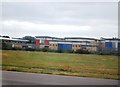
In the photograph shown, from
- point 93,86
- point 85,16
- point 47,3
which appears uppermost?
point 47,3

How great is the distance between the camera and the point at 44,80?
401 cm

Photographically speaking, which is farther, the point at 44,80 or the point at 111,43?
the point at 44,80

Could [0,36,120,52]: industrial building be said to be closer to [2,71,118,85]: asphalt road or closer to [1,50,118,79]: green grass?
[1,50,118,79]: green grass

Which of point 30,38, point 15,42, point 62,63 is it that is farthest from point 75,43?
point 15,42

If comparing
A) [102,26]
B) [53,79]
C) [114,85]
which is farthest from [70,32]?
[114,85]

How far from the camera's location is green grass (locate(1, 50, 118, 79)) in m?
3.85

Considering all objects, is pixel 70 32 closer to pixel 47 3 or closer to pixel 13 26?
pixel 47 3

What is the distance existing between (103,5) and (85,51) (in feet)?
2.73

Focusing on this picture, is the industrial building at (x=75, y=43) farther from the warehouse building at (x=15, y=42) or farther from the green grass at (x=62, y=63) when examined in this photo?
the green grass at (x=62, y=63)

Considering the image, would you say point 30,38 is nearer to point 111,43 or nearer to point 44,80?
point 44,80

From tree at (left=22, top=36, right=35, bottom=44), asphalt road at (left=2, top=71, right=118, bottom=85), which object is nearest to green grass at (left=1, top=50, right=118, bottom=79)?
asphalt road at (left=2, top=71, right=118, bottom=85)

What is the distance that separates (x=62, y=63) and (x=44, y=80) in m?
0.44

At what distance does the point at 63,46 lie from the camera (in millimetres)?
3959

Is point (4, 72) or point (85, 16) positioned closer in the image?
point (85, 16)
